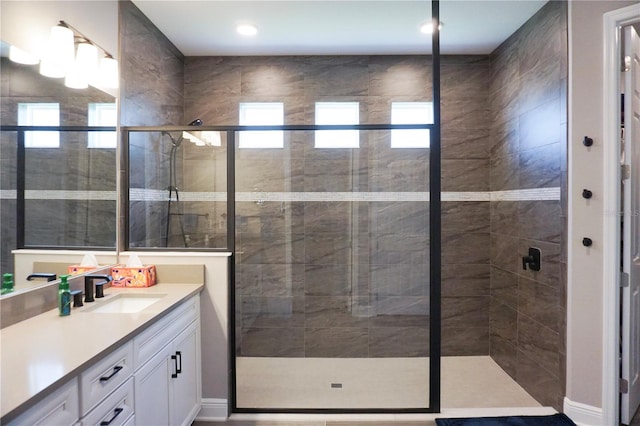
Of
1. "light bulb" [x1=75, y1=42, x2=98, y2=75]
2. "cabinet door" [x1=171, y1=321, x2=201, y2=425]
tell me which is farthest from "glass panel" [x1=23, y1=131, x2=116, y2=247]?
"cabinet door" [x1=171, y1=321, x2=201, y2=425]

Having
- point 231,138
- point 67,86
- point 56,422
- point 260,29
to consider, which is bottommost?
point 56,422

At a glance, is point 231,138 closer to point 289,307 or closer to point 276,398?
→ point 289,307

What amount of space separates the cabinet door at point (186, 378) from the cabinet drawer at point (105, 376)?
1.40 ft

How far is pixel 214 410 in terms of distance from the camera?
2143 millimetres

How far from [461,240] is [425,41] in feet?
6.04

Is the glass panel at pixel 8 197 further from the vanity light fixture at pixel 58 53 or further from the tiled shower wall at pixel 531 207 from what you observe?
the tiled shower wall at pixel 531 207

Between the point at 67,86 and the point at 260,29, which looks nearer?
the point at 67,86

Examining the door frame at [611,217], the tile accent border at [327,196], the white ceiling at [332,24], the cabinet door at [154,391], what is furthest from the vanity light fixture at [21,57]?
the door frame at [611,217]

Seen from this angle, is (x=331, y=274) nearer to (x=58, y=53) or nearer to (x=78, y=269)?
(x=78, y=269)

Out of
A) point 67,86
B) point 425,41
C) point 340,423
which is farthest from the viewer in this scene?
point 425,41

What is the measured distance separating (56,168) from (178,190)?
0.89 meters

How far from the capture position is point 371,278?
8.94ft

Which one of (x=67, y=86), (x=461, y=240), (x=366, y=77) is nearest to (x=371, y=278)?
(x=461, y=240)

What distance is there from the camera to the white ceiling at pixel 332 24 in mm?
2350
